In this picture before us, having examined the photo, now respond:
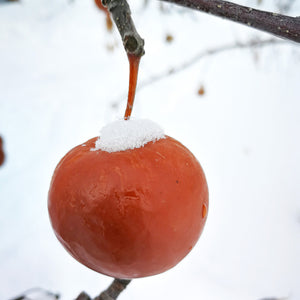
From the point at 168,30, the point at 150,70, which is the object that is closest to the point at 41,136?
the point at 150,70

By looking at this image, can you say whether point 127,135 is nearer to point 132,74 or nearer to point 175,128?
point 132,74

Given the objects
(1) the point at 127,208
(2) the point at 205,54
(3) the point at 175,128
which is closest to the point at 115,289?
(1) the point at 127,208

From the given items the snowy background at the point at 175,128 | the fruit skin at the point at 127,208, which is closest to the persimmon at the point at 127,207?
the fruit skin at the point at 127,208

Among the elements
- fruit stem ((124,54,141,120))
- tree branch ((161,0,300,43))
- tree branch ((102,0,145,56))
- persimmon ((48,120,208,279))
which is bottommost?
persimmon ((48,120,208,279))

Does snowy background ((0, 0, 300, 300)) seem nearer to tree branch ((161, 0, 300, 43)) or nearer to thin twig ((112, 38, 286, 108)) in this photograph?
thin twig ((112, 38, 286, 108))

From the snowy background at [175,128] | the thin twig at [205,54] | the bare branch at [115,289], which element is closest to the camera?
the bare branch at [115,289]

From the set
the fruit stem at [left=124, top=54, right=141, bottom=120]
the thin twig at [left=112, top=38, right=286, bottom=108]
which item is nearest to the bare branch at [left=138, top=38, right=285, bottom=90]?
the thin twig at [left=112, top=38, right=286, bottom=108]

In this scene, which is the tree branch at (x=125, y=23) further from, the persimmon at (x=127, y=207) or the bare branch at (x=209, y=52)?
the bare branch at (x=209, y=52)
